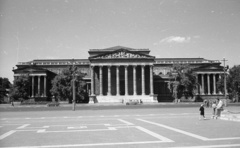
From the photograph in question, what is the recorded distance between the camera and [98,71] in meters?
112

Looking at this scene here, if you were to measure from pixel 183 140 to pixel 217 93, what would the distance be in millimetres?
114452

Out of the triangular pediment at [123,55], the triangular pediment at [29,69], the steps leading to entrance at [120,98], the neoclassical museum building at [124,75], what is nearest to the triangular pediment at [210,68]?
the neoclassical museum building at [124,75]

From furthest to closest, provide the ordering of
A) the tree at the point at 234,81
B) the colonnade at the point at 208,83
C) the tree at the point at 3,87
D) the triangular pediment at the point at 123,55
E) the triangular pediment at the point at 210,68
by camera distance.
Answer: the tree at the point at 3,87 → the colonnade at the point at 208,83 → the triangular pediment at the point at 210,68 → the triangular pediment at the point at 123,55 → the tree at the point at 234,81

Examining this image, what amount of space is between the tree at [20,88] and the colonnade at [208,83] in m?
74.9

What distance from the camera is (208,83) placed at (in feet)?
395

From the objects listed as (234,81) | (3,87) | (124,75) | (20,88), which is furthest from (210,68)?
(3,87)

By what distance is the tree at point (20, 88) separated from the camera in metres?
99.6

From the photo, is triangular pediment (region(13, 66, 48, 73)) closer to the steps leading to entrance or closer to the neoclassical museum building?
the neoclassical museum building

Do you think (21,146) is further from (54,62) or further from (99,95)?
(54,62)

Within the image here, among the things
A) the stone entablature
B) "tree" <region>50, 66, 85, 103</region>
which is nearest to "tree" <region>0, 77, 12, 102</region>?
"tree" <region>50, 66, 85, 103</region>

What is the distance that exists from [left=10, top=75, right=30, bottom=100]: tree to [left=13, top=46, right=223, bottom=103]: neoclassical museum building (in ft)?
26.2

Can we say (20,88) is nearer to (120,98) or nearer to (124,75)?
(120,98)

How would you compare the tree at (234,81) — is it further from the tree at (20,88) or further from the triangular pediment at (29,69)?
the tree at (20,88)

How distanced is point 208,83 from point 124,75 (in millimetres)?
38708
